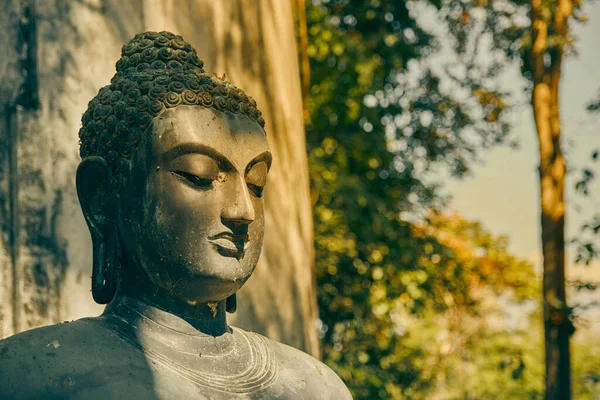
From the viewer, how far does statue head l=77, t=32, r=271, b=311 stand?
9.78 ft

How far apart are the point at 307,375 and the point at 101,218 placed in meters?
0.88

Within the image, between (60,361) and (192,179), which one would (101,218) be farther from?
(60,361)

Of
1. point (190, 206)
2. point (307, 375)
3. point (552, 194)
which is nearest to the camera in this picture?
point (190, 206)

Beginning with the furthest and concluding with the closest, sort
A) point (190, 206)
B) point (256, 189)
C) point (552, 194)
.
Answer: point (552, 194) < point (256, 189) < point (190, 206)

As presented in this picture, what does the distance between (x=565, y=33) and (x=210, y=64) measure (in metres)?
8.76

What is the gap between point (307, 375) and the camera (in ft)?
11.0

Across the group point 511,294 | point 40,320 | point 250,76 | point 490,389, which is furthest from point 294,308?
point 490,389

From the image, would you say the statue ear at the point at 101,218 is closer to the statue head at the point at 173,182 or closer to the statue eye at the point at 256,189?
the statue head at the point at 173,182

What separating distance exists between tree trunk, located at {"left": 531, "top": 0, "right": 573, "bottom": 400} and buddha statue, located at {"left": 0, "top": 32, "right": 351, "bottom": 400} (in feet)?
32.4

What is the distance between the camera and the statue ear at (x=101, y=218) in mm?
3141

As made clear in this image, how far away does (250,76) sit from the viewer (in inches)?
261

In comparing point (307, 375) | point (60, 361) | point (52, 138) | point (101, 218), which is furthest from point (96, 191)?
point (52, 138)

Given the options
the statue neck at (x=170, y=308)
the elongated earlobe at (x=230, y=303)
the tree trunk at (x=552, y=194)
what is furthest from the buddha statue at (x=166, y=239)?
the tree trunk at (x=552, y=194)

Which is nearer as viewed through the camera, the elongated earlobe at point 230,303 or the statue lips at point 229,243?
the statue lips at point 229,243
